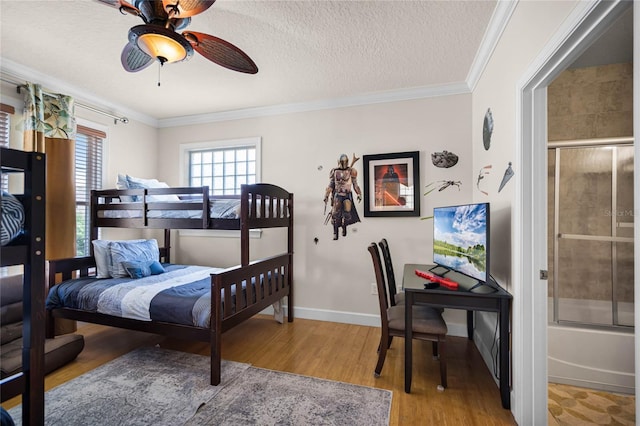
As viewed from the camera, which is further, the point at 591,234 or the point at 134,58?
the point at 591,234

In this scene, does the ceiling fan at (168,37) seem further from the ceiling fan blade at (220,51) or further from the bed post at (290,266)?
the bed post at (290,266)

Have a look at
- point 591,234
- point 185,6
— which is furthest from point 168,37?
point 591,234

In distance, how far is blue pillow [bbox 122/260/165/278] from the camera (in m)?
2.72

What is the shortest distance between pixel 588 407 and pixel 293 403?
1870mm

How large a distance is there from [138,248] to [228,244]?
96 cm

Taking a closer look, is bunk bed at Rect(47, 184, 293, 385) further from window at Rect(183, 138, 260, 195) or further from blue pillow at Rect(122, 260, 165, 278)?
window at Rect(183, 138, 260, 195)

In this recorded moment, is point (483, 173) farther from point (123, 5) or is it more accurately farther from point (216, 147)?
point (216, 147)

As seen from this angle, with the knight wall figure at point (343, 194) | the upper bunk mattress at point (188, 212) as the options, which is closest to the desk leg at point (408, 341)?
the knight wall figure at point (343, 194)

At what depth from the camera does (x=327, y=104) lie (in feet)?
10.5

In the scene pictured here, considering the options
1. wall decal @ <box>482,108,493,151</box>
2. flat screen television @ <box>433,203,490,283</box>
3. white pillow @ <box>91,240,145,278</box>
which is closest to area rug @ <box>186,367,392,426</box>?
flat screen television @ <box>433,203,490,283</box>

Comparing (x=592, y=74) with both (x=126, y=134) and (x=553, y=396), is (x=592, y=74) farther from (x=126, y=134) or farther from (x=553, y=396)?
(x=126, y=134)

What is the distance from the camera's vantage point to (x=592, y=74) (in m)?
2.32

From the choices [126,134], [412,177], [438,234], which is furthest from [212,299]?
[126,134]

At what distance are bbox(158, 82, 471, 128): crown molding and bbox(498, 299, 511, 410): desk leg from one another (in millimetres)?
2099
